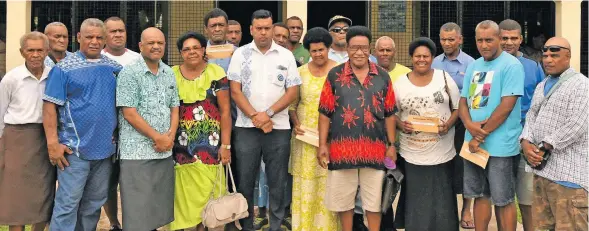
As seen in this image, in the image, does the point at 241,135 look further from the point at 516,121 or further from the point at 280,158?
the point at 516,121

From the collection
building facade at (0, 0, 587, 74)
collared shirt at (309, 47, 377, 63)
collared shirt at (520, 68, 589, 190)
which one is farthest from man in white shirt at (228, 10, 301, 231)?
building facade at (0, 0, 587, 74)

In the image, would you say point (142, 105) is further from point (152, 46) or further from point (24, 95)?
point (24, 95)

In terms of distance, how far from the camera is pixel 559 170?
4543mm

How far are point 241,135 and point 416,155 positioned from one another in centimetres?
148

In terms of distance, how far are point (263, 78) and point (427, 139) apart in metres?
1.46

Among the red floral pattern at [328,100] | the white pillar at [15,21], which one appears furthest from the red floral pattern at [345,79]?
the white pillar at [15,21]

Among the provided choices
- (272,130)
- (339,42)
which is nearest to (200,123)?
(272,130)

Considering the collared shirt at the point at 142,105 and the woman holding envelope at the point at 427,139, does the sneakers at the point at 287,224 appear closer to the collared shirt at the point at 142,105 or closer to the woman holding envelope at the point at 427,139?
the woman holding envelope at the point at 427,139

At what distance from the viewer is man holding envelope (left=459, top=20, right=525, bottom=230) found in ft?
16.7

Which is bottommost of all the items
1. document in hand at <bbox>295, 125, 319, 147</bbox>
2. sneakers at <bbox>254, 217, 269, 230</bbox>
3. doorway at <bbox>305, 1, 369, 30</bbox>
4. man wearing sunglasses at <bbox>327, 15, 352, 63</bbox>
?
sneakers at <bbox>254, 217, 269, 230</bbox>

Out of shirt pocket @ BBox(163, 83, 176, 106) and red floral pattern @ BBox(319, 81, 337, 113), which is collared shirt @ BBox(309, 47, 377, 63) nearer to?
red floral pattern @ BBox(319, 81, 337, 113)

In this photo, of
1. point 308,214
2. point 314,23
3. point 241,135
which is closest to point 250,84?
point 241,135

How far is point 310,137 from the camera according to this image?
217 inches

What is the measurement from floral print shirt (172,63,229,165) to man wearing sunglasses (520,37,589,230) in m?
2.44
